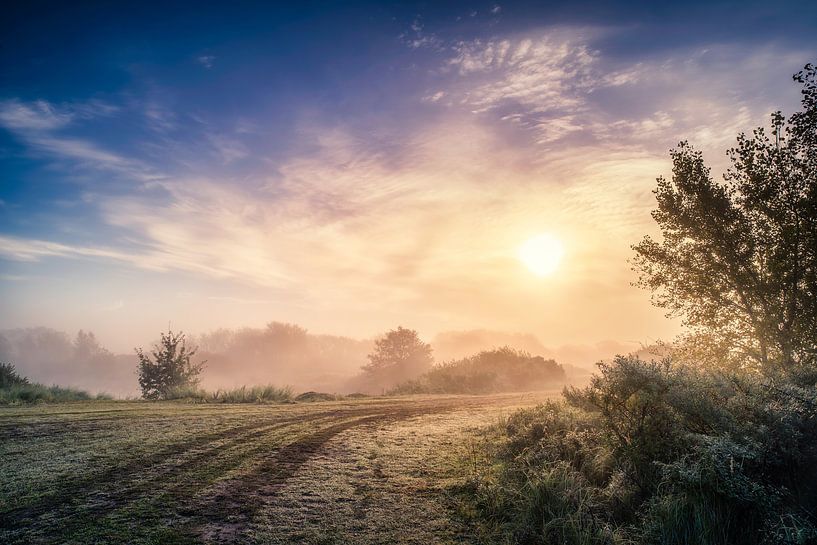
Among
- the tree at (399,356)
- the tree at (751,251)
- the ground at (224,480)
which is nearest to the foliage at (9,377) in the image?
the ground at (224,480)

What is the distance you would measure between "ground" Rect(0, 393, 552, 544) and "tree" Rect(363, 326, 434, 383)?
4654cm

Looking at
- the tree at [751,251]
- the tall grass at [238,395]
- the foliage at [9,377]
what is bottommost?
the tall grass at [238,395]

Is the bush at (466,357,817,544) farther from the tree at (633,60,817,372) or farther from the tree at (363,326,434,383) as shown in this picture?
the tree at (363,326,434,383)

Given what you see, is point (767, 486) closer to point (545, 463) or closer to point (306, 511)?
point (545, 463)

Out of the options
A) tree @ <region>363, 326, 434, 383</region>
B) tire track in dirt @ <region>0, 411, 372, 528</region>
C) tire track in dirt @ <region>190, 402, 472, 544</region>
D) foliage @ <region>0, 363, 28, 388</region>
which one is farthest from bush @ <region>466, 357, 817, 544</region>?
tree @ <region>363, 326, 434, 383</region>

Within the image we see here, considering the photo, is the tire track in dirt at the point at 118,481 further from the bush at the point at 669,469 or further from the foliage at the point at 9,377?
the foliage at the point at 9,377

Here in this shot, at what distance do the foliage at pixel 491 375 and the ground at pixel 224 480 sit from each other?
17.6 m

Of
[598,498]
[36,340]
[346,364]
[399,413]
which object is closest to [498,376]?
[399,413]

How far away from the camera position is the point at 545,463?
6.07m

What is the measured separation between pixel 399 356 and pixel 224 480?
167 ft

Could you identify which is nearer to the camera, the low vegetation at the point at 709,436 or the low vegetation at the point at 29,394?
the low vegetation at the point at 709,436

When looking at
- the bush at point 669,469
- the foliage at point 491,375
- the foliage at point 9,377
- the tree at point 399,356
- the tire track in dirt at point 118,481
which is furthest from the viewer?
the tree at point 399,356

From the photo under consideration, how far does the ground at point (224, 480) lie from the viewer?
4.49m

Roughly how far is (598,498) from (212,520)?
4671mm
